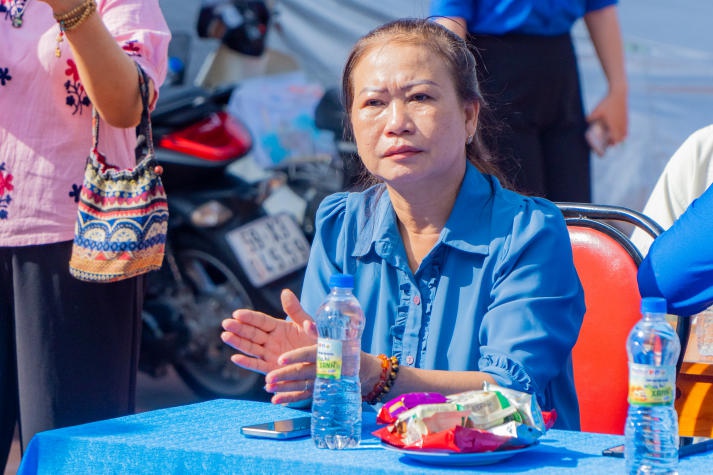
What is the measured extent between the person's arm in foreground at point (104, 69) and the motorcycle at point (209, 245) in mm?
2747

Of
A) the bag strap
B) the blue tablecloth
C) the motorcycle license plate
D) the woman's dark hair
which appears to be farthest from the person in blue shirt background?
the blue tablecloth

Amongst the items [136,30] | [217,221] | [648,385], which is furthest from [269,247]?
[648,385]

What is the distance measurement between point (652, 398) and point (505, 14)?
7.63 ft

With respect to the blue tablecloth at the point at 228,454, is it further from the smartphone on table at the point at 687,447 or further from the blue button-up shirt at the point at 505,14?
the blue button-up shirt at the point at 505,14

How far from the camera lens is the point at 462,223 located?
2334mm

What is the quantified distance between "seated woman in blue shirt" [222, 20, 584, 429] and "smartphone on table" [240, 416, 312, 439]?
14cm

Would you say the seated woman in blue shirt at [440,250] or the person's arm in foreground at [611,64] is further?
the person's arm in foreground at [611,64]

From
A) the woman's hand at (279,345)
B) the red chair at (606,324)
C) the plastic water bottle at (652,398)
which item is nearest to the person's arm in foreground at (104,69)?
the woman's hand at (279,345)

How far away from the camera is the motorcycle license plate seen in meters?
5.30

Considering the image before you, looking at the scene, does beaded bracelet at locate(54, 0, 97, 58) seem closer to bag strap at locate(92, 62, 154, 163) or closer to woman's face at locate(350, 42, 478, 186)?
bag strap at locate(92, 62, 154, 163)

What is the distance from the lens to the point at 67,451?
72.8 inches

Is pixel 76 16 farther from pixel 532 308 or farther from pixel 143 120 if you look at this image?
pixel 532 308

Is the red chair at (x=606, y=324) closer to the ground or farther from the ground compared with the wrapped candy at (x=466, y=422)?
farther from the ground

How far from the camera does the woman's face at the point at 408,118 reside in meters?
2.29
